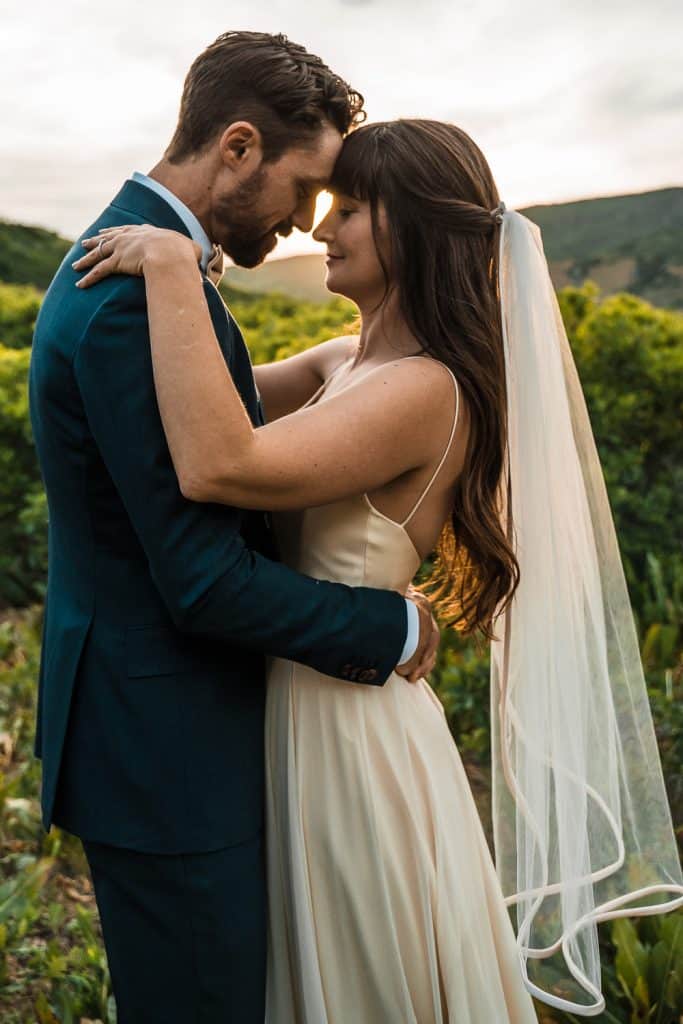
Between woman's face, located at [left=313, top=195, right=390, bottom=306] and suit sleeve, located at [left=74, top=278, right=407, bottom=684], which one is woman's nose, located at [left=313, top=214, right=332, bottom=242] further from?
suit sleeve, located at [left=74, top=278, right=407, bottom=684]

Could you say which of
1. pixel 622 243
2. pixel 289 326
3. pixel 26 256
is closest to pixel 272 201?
pixel 289 326

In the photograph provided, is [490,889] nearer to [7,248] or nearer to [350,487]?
[350,487]

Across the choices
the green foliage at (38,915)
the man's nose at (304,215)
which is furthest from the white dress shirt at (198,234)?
the green foliage at (38,915)

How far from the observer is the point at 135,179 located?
6.99 feet

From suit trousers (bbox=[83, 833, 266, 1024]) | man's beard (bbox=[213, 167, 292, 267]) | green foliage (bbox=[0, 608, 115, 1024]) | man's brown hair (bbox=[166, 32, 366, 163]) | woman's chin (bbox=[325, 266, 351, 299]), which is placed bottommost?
green foliage (bbox=[0, 608, 115, 1024])

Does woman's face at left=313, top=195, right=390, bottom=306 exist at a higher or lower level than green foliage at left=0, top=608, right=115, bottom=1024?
higher

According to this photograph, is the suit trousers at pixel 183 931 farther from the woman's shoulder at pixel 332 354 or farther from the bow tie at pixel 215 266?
the woman's shoulder at pixel 332 354

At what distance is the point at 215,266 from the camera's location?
90.5 inches

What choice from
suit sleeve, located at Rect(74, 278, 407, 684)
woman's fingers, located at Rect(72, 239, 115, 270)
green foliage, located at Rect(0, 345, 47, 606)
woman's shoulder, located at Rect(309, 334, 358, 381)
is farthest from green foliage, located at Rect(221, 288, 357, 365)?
suit sleeve, located at Rect(74, 278, 407, 684)

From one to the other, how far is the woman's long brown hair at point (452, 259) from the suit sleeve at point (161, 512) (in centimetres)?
61

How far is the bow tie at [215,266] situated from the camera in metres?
2.24

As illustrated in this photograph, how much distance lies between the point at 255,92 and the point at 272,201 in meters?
0.22

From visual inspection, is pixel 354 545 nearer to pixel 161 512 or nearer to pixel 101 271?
pixel 161 512

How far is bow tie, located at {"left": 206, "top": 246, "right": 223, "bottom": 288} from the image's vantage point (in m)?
2.24
